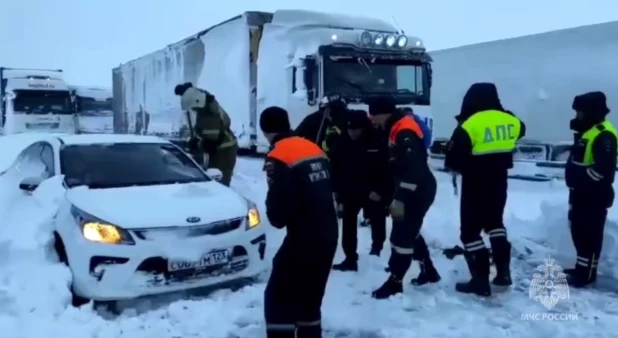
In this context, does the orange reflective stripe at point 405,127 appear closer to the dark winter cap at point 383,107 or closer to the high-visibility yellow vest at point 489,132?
the dark winter cap at point 383,107

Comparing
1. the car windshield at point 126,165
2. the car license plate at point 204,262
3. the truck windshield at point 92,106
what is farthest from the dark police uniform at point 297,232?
the truck windshield at point 92,106

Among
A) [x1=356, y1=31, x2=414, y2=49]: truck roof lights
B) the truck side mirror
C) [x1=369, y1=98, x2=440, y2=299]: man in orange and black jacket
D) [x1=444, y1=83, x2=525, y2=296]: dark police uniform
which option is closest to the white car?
[x1=369, y1=98, x2=440, y2=299]: man in orange and black jacket

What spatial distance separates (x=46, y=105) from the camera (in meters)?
25.7

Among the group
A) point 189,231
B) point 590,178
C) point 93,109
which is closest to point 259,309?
point 189,231

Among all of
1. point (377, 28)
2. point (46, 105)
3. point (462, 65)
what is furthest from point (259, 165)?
point (46, 105)

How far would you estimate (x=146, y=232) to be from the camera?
5.08 metres

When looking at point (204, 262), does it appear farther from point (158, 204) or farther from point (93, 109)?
point (93, 109)

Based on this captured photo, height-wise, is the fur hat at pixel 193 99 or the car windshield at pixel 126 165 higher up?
the fur hat at pixel 193 99

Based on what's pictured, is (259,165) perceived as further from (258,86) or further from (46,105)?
(46,105)

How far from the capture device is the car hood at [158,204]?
17.0 ft

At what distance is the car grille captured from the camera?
507cm

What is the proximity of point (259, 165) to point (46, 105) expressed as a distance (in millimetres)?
14973

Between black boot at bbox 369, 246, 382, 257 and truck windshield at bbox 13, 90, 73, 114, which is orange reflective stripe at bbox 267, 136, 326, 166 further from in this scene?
truck windshield at bbox 13, 90, 73, 114

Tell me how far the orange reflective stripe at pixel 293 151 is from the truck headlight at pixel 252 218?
184cm
